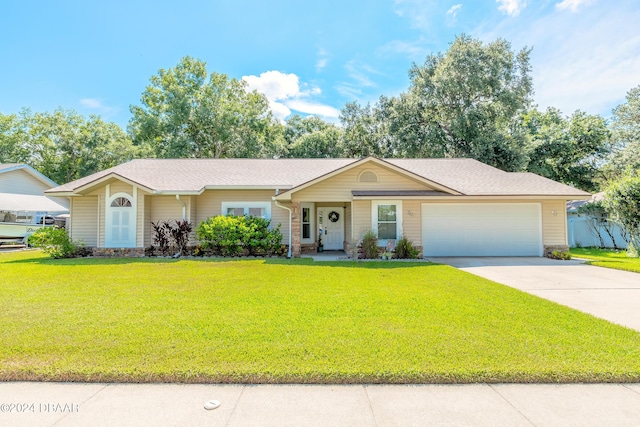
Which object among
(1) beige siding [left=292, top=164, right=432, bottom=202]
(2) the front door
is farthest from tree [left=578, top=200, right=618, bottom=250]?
(2) the front door

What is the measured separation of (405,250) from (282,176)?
6526 mm

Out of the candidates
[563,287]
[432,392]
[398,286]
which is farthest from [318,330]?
[563,287]

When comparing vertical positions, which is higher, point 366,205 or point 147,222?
point 366,205

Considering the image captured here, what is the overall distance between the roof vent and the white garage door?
241cm

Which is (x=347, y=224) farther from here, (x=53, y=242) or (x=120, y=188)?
(x=53, y=242)

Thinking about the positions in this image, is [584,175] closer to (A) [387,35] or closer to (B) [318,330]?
(A) [387,35]

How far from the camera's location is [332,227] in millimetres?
15773

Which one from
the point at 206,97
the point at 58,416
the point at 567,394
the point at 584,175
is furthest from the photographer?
the point at 206,97

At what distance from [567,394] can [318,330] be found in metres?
2.68

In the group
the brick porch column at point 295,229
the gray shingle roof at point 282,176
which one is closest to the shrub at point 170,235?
the gray shingle roof at point 282,176

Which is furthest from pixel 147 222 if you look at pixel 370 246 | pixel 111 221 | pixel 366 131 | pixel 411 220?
pixel 366 131

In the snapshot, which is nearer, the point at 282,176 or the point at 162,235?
the point at 162,235

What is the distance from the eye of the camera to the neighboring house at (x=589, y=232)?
56.5 feet

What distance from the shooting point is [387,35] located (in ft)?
51.3
